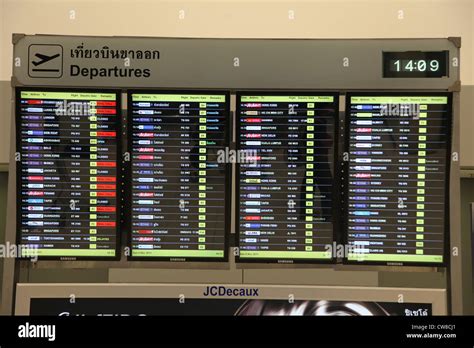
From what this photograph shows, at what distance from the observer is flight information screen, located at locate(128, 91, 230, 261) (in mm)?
2396

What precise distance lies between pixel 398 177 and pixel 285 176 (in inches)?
20.1

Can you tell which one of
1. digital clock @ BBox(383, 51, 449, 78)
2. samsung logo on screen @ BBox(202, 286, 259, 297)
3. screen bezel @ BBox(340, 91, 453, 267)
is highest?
digital clock @ BBox(383, 51, 449, 78)

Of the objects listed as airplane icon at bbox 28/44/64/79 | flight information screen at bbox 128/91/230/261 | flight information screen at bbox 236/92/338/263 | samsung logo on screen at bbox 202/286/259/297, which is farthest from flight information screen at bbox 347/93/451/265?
airplane icon at bbox 28/44/64/79

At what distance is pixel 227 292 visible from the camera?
2266 mm

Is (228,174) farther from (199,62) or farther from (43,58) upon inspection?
(43,58)

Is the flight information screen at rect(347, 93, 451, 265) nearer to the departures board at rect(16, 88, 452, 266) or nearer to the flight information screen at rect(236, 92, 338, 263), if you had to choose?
the departures board at rect(16, 88, 452, 266)

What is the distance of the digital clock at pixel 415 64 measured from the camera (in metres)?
2.38

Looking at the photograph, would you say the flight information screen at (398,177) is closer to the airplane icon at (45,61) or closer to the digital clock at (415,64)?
the digital clock at (415,64)

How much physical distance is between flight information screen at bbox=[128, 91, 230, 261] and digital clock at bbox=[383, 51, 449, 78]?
2.49 feet

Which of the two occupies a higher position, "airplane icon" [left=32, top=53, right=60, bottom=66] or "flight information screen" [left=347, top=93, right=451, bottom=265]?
"airplane icon" [left=32, top=53, right=60, bottom=66]

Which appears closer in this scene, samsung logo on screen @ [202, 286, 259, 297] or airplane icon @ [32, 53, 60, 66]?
samsung logo on screen @ [202, 286, 259, 297]

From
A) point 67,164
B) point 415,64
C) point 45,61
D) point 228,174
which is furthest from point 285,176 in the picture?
point 45,61

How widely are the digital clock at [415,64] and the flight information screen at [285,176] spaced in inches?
12.1

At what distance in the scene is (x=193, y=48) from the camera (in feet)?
8.02
